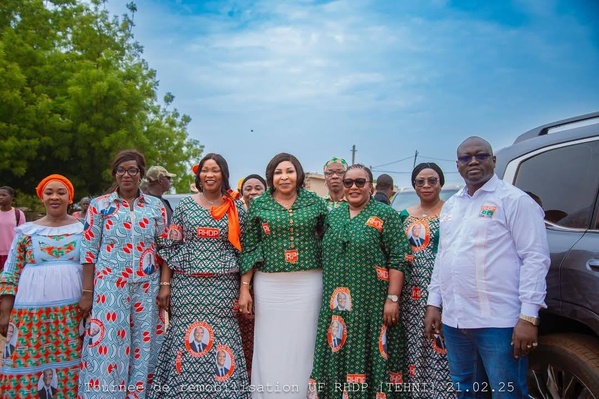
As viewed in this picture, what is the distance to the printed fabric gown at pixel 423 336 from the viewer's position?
3678mm

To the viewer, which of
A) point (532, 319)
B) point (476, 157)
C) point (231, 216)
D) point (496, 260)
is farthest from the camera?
point (231, 216)

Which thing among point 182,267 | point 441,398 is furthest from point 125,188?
point 441,398

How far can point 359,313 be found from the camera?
371 centimetres

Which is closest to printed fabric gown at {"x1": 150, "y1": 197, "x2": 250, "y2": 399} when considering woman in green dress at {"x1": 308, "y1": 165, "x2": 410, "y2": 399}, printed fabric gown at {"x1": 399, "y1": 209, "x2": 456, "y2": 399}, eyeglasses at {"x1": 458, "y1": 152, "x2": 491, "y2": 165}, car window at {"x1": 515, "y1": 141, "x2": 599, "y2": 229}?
woman in green dress at {"x1": 308, "y1": 165, "x2": 410, "y2": 399}

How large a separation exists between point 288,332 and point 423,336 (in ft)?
3.31

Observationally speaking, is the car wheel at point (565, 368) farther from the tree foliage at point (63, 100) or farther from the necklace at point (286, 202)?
the tree foliage at point (63, 100)

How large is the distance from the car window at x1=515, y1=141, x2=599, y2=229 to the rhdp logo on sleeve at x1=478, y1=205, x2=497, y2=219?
40cm

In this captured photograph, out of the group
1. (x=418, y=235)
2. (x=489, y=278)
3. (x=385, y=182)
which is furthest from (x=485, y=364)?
(x=385, y=182)

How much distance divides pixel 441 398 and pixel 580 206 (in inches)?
65.5

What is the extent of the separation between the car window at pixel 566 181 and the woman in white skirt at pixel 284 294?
1587 mm

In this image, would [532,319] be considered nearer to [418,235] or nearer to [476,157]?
[476,157]

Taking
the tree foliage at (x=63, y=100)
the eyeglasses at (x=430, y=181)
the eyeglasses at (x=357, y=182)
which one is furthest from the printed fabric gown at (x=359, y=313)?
the tree foliage at (x=63, y=100)

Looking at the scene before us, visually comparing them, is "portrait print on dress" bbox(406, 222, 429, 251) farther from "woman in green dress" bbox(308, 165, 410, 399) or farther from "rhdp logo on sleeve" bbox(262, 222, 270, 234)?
"rhdp logo on sleeve" bbox(262, 222, 270, 234)

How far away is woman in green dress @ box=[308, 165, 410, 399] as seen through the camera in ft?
12.0
